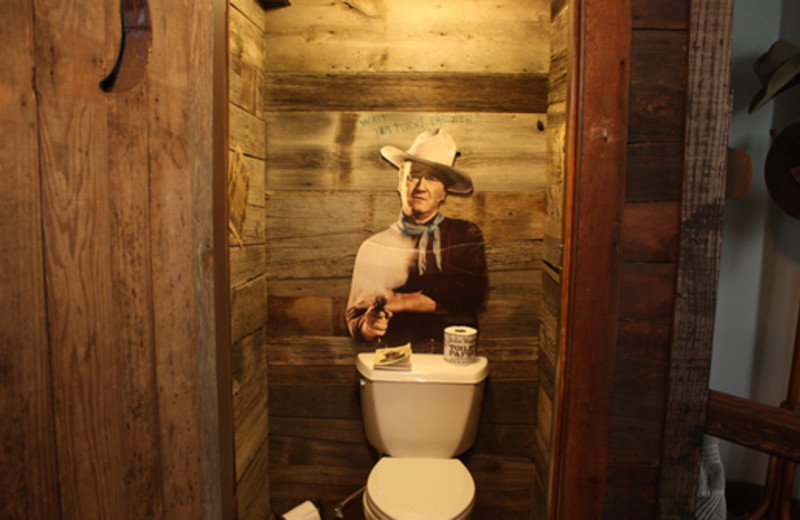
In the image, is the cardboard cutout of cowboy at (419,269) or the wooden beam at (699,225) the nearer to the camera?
the wooden beam at (699,225)

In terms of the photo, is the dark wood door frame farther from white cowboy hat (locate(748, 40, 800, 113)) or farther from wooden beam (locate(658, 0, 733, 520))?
white cowboy hat (locate(748, 40, 800, 113))

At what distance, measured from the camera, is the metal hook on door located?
0.78 metres

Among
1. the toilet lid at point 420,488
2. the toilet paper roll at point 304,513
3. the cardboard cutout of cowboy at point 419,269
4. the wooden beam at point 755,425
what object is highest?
the cardboard cutout of cowboy at point 419,269

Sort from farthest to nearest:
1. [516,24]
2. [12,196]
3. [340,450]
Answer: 1. [340,450]
2. [516,24]
3. [12,196]

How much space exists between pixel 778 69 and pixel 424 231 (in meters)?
1.40

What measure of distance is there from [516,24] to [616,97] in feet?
3.14

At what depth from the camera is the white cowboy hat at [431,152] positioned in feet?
5.69

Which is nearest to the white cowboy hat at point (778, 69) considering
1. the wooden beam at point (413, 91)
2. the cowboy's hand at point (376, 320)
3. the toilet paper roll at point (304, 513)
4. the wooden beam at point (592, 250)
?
the wooden beam at point (413, 91)

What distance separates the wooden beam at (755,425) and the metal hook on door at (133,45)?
1.32 m

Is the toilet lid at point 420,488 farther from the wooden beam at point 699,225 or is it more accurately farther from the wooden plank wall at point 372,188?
the wooden beam at point 699,225

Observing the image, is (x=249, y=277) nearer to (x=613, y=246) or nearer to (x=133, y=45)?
(x=133, y=45)

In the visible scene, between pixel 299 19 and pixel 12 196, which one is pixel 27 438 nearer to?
pixel 12 196

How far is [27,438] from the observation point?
737 mm

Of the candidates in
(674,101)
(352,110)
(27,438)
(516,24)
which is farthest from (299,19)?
(27,438)
